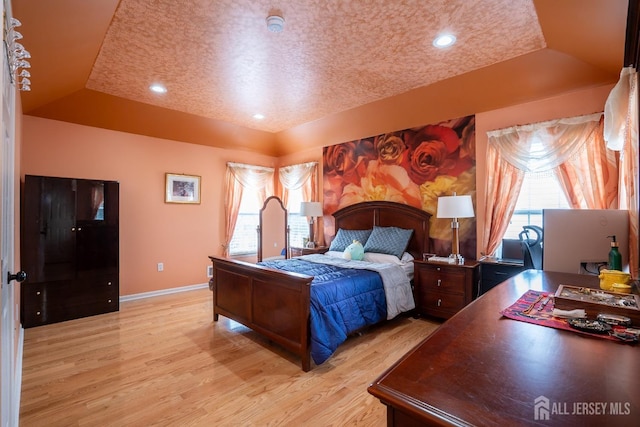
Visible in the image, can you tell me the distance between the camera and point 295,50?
2730mm

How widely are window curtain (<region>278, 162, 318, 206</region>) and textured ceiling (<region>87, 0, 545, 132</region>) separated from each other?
171 cm

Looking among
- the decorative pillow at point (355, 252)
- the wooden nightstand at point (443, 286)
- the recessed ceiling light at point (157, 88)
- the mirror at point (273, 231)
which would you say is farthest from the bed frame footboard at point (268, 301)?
the recessed ceiling light at point (157, 88)

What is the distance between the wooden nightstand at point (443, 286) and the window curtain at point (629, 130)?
1345mm

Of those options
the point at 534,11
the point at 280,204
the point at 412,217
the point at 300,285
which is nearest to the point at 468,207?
the point at 412,217

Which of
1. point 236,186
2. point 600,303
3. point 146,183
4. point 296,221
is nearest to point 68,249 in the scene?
point 146,183

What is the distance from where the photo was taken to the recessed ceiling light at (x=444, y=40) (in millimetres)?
2506

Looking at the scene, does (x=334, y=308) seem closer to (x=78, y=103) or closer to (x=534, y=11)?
(x=534, y=11)

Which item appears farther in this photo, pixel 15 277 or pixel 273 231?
pixel 273 231

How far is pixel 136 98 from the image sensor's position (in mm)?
3854

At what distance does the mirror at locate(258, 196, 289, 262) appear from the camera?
205 inches

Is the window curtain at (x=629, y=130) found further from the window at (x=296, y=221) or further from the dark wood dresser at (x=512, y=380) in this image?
the window at (x=296, y=221)

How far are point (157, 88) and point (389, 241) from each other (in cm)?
339

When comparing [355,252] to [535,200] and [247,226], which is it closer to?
[535,200]

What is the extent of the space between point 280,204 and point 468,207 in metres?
3.22
